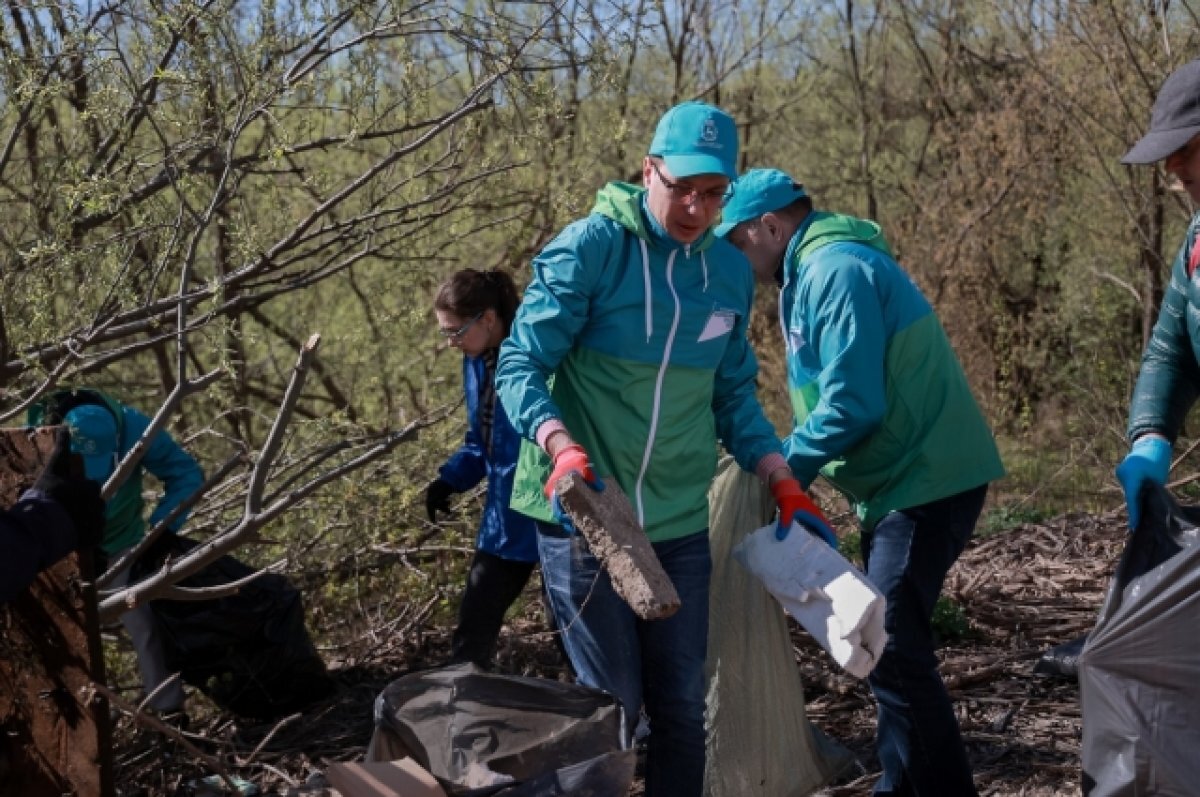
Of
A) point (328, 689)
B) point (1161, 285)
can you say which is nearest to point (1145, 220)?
point (1161, 285)

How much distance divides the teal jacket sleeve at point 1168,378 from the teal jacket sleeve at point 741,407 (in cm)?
86

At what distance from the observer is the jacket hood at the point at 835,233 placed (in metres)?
3.70

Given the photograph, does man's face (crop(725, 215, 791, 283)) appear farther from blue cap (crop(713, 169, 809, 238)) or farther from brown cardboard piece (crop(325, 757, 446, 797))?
brown cardboard piece (crop(325, 757, 446, 797))

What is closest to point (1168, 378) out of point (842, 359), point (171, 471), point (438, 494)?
point (842, 359)

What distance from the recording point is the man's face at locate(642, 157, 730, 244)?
3219 mm

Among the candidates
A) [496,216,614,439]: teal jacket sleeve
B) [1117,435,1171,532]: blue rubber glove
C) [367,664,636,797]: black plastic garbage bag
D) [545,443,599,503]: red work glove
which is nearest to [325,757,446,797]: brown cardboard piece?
[367,664,636,797]: black plastic garbage bag

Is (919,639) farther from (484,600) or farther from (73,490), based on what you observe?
(73,490)

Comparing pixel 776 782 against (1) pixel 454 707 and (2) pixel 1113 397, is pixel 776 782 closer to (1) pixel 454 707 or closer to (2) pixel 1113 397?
(1) pixel 454 707

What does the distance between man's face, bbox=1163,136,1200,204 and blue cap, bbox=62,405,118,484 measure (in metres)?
3.21

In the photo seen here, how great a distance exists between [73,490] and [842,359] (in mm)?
1794

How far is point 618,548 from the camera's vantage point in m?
2.97

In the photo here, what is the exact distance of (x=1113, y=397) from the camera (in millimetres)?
9680

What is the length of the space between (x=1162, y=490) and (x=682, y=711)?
1.15m

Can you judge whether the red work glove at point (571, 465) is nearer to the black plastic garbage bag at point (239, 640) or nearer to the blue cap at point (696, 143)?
the blue cap at point (696, 143)
